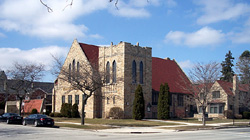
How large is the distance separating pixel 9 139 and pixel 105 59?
24.6m

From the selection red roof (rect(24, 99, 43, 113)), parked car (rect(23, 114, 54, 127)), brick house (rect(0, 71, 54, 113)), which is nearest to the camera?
parked car (rect(23, 114, 54, 127))

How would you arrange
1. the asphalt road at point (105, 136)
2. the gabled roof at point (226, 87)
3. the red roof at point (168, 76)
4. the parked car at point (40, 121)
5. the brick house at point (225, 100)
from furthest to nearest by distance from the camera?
the gabled roof at point (226, 87)
the brick house at point (225, 100)
the red roof at point (168, 76)
the parked car at point (40, 121)
the asphalt road at point (105, 136)

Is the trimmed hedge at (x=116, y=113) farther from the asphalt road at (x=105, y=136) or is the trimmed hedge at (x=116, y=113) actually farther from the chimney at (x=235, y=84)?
the chimney at (x=235, y=84)

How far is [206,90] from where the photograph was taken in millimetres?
32250

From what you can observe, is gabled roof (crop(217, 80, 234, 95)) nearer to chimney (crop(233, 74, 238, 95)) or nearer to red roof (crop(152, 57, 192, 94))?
chimney (crop(233, 74, 238, 95))

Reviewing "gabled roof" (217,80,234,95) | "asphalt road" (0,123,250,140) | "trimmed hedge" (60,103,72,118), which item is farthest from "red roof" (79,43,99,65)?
"gabled roof" (217,80,234,95)

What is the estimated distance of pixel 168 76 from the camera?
48.2m

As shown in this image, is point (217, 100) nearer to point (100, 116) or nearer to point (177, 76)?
point (177, 76)

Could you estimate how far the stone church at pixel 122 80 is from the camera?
38.6 m

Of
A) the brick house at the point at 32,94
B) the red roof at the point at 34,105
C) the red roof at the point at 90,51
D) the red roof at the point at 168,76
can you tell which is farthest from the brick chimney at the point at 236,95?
the red roof at the point at 34,105

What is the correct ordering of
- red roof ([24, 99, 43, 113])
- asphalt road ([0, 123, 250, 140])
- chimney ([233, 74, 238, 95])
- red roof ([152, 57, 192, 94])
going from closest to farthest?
asphalt road ([0, 123, 250, 140]) < red roof ([152, 57, 192, 94]) < red roof ([24, 99, 43, 113]) < chimney ([233, 74, 238, 95])

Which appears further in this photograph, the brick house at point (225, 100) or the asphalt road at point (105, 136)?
the brick house at point (225, 100)

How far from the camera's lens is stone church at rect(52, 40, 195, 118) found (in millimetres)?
38562

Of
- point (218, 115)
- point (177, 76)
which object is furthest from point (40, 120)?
point (218, 115)
